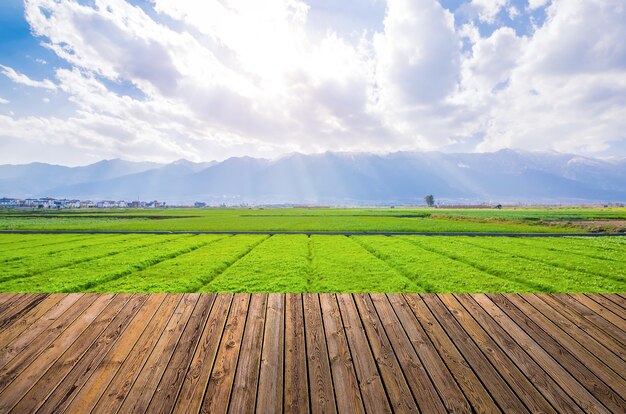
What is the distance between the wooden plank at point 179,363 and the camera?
325 centimetres

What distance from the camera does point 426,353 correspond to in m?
4.25

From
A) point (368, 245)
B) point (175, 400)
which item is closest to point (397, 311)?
point (175, 400)

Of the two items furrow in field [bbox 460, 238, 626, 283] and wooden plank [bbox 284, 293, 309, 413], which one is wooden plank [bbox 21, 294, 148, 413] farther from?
furrow in field [bbox 460, 238, 626, 283]

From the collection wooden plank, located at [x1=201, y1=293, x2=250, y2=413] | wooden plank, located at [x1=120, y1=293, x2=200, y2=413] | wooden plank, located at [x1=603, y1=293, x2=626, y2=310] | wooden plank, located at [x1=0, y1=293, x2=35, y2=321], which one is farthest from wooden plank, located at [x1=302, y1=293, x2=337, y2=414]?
wooden plank, located at [x1=603, y1=293, x2=626, y2=310]

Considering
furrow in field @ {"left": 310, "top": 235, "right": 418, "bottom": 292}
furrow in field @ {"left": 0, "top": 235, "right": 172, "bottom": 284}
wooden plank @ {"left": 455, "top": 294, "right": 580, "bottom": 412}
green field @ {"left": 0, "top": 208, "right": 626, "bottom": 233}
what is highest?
wooden plank @ {"left": 455, "top": 294, "right": 580, "bottom": 412}

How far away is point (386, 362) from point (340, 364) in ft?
2.19

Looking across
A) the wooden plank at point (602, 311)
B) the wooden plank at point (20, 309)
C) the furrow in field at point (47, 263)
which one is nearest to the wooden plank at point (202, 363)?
the wooden plank at point (20, 309)

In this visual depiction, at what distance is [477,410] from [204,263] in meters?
18.2

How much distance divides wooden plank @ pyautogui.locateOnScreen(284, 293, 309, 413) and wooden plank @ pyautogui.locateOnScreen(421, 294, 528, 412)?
7.65 ft

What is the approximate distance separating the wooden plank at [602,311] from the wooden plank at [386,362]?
14.1ft

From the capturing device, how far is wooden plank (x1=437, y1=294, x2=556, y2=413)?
3373mm

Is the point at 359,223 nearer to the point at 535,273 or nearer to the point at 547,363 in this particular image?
the point at 535,273

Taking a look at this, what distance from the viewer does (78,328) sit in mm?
4832

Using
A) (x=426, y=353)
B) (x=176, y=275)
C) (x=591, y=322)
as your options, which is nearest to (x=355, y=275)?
(x=176, y=275)
